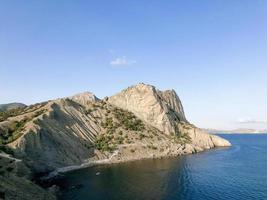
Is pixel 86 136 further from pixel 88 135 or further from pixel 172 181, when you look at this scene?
pixel 172 181

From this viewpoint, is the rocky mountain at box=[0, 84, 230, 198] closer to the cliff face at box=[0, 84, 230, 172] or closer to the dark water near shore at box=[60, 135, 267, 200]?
the cliff face at box=[0, 84, 230, 172]

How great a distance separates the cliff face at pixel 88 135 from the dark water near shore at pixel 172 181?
44.4 ft

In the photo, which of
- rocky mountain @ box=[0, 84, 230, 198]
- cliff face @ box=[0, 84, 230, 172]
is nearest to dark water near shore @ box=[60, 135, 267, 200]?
rocky mountain @ box=[0, 84, 230, 198]

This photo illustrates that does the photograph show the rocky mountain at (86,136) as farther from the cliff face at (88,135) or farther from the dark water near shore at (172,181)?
the dark water near shore at (172,181)

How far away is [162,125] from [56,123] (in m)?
72.8

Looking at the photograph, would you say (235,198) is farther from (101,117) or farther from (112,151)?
(101,117)

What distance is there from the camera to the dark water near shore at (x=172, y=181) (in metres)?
82.4

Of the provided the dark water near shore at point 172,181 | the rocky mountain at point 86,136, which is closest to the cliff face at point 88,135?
the rocky mountain at point 86,136

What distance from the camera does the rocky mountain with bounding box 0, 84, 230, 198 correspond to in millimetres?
114250

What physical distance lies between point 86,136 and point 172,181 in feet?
222

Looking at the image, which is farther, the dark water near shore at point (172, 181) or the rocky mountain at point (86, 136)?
the rocky mountain at point (86, 136)

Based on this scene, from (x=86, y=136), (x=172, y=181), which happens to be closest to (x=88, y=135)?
(x=86, y=136)

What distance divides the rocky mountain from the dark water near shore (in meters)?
12.5

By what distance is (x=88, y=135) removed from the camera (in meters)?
158
